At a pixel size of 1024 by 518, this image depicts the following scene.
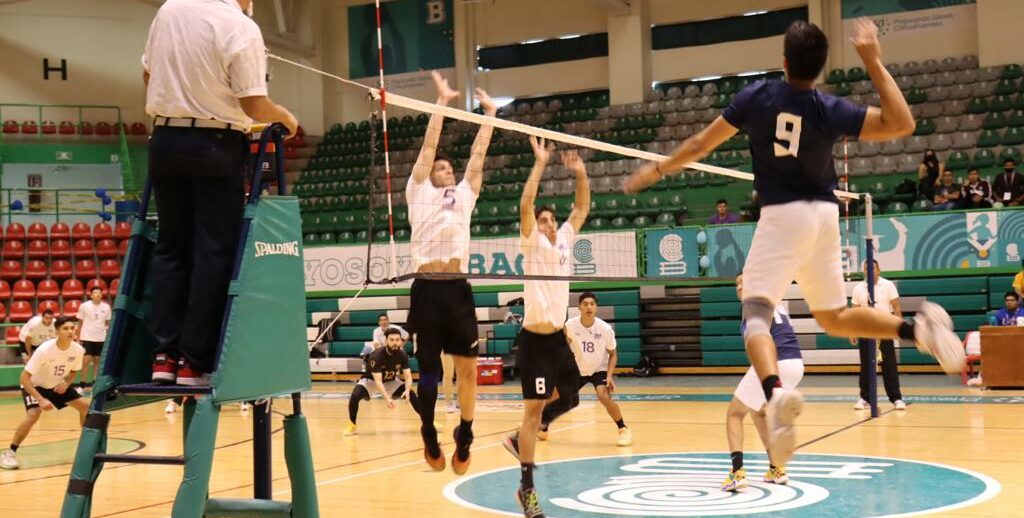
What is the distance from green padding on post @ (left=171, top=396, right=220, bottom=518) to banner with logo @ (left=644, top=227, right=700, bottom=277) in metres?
→ 15.1

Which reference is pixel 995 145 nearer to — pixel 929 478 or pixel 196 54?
pixel 929 478

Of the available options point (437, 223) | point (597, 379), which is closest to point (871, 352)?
point (597, 379)

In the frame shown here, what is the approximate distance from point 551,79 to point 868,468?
21.4 metres

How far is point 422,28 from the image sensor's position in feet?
101

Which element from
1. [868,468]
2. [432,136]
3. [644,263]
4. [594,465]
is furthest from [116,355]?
[644,263]

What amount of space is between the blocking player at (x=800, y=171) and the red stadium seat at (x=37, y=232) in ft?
75.7

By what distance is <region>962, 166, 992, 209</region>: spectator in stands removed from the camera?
1758 cm

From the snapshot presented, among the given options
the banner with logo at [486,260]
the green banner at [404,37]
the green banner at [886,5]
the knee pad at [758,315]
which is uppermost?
the green banner at [404,37]

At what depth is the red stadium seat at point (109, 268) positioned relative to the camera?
79.5ft

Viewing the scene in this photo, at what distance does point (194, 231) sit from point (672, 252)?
15100 mm

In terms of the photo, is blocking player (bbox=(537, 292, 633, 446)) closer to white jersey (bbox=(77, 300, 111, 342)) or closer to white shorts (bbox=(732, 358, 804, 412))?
white shorts (bbox=(732, 358, 804, 412))

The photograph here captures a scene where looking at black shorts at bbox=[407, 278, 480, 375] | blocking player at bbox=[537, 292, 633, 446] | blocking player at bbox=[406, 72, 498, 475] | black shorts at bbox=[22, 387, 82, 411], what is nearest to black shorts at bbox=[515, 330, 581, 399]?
blocking player at bbox=[406, 72, 498, 475]

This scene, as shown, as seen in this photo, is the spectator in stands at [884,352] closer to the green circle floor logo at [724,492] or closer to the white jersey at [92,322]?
the green circle floor logo at [724,492]

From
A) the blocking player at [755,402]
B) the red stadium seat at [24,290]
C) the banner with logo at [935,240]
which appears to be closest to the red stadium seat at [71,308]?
the red stadium seat at [24,290]
